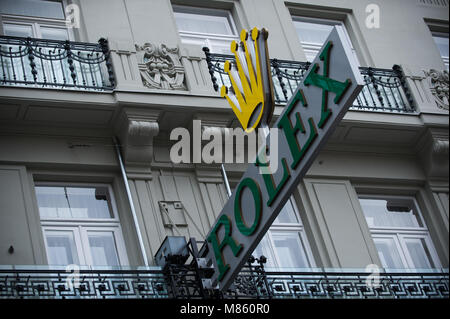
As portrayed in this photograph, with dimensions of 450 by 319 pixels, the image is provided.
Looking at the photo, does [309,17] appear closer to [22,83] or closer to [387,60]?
[387,60]

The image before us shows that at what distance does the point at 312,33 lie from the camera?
16.1 metres

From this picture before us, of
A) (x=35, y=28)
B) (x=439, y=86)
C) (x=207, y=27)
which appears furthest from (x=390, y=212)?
(x=35, y=28)

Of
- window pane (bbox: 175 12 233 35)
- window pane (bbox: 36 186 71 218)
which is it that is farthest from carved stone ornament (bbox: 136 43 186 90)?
window pane (bbox: 36 186 71 218)

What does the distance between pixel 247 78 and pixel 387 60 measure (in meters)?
5.77

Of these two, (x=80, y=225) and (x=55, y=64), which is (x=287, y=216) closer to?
(x=80, y=225)

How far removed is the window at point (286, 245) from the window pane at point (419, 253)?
5.62 ft

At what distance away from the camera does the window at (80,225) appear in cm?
1201

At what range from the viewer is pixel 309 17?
16328mm

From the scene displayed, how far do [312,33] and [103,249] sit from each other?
19.5 feet

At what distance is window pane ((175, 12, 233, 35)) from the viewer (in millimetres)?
15250

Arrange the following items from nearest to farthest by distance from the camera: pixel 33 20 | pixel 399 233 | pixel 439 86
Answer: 1. pixel 399 233
2. pixel 33 20
3. pixel 439 86

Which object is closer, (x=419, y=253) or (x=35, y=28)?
(x=419, y=253)
